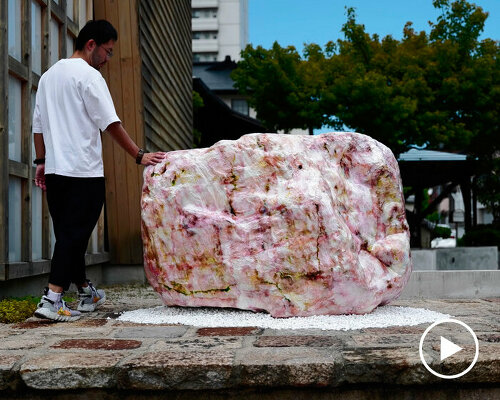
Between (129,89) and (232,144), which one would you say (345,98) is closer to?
→ (129,89)

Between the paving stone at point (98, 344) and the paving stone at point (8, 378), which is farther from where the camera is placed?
the paving stone at point (98, 344)

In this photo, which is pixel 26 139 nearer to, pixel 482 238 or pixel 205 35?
pixel 482 238

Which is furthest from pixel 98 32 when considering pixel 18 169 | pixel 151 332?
pixel 151 332

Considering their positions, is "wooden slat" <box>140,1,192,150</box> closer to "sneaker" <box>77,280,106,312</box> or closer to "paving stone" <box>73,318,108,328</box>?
"sneaker" <box>77,280,106,312</box>

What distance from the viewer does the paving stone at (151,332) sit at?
3709 millimetres

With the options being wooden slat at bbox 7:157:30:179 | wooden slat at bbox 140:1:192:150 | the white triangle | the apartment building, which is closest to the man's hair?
wooden slat at bbox 7:157:30:179

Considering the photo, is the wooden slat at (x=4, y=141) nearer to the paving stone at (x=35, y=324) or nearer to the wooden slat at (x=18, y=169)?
the wooden slat at (x=18, y=169)

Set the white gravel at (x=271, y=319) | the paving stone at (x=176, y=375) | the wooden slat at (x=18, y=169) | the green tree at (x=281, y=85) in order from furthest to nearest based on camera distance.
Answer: the green tree at (x=281, y=85)
the wooden slat at (x=18, y=169)
the white gravel at (x=271, y=319)
the paving stone at (x=176, y=375)

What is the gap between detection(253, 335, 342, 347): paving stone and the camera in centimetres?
331

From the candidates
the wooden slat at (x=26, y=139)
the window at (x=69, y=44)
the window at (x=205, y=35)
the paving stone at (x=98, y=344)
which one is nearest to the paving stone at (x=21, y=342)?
the paving stone at (x=98, y=344)

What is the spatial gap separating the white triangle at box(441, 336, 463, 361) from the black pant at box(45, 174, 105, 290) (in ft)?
7.52

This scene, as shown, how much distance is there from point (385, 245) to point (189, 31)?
10910 mm

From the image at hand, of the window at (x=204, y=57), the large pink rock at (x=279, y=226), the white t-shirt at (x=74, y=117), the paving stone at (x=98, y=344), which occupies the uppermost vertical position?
the window at (x=204, y=57)

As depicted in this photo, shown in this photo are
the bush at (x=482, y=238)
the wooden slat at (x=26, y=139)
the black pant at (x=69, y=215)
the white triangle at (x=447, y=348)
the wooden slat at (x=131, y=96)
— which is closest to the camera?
the white triangle at (x=447, y=348)
